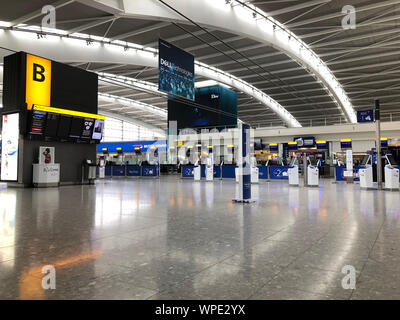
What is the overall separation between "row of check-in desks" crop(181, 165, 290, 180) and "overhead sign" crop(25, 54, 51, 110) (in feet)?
36.7

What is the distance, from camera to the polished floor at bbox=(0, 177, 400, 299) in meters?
1.99

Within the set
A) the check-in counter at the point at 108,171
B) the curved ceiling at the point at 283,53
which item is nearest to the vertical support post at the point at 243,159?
the curved ceiling at the point at 283,53

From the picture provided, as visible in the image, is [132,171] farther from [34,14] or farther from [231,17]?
[231,17]

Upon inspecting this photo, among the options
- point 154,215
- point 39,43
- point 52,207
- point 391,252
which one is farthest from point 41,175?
point 391,252

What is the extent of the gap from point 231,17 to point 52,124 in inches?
404

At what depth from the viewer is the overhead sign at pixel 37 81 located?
37.4 feet

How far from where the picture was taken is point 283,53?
21.5 metres

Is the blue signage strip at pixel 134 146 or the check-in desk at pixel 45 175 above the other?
the blue signage strip at pixel 134 146

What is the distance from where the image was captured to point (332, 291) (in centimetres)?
198

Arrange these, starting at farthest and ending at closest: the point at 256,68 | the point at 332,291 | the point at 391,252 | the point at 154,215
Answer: the point at 256,68, the point at 154,215, the point at 391,252, the point at 332,291

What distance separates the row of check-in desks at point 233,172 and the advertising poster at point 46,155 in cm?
1065

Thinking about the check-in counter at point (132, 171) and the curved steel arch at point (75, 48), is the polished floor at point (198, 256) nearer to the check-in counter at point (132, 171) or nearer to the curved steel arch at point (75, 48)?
the curved steel arch at point (75, 48)
